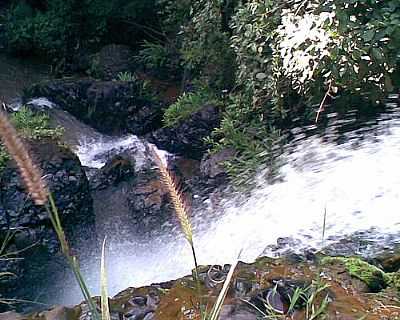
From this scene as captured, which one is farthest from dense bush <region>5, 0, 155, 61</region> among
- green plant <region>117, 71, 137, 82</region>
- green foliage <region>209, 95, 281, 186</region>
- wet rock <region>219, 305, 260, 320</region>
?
wet rock <region>219, 305, 260, 320</region>

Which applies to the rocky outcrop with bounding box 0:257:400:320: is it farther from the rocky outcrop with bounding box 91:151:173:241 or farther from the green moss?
the rocky outcrop with bounding box 91:151:173:241

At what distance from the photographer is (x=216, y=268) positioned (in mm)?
2367

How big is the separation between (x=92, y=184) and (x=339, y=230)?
290 cm

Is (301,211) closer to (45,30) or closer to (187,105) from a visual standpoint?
(187,105)

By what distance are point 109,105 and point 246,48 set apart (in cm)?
231

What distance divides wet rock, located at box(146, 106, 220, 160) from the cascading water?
106cm

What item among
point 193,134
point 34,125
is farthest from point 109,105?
point 193,134

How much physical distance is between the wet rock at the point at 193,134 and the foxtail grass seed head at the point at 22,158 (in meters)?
5.34

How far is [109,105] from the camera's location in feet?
23.3

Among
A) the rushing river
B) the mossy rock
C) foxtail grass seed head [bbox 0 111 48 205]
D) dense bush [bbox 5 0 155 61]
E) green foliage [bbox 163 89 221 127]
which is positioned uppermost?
dense bush [bbox 5 0 155 61]

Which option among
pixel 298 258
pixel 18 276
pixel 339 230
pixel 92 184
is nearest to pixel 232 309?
pixel 298 258

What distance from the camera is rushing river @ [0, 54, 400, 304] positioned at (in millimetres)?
3832

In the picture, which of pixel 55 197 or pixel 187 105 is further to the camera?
pixel 187 105

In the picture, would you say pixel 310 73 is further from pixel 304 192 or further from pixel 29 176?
pixel 29 176
